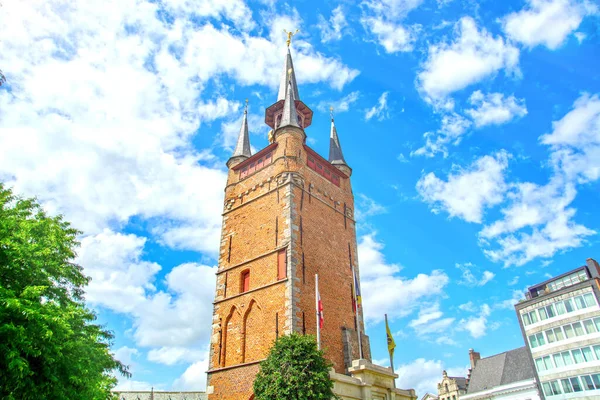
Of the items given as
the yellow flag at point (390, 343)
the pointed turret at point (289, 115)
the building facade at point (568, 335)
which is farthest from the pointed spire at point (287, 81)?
the building facade at point (568, 335)

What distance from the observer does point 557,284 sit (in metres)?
36.4

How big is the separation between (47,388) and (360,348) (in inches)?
571

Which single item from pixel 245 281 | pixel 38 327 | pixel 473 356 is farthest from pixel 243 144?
pixel 473 356

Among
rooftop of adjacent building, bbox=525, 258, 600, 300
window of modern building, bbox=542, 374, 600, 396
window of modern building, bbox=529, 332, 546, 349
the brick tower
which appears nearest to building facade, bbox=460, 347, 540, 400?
window of modern building, bbox=529, 332, 546, 349

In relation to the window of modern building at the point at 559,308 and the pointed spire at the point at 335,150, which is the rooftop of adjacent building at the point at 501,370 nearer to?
the window of modern building at the point at 559,308

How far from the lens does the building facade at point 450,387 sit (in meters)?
50.9

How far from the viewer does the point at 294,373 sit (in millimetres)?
14633

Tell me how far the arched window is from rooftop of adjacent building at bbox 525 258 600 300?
25137 mm

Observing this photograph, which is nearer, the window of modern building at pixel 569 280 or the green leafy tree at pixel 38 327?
the green leafy tree at pixel 38 327

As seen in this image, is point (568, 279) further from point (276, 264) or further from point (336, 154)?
point (276, 264)

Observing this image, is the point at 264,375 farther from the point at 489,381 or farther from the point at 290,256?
the point at 489,381

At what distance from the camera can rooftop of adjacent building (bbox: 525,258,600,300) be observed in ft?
109

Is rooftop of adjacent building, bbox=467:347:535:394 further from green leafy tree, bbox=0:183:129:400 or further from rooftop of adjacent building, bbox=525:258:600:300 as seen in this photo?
green leafy tree, bbox=0:183:129:400

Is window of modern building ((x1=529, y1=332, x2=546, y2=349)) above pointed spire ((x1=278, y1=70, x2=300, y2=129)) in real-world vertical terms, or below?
below
